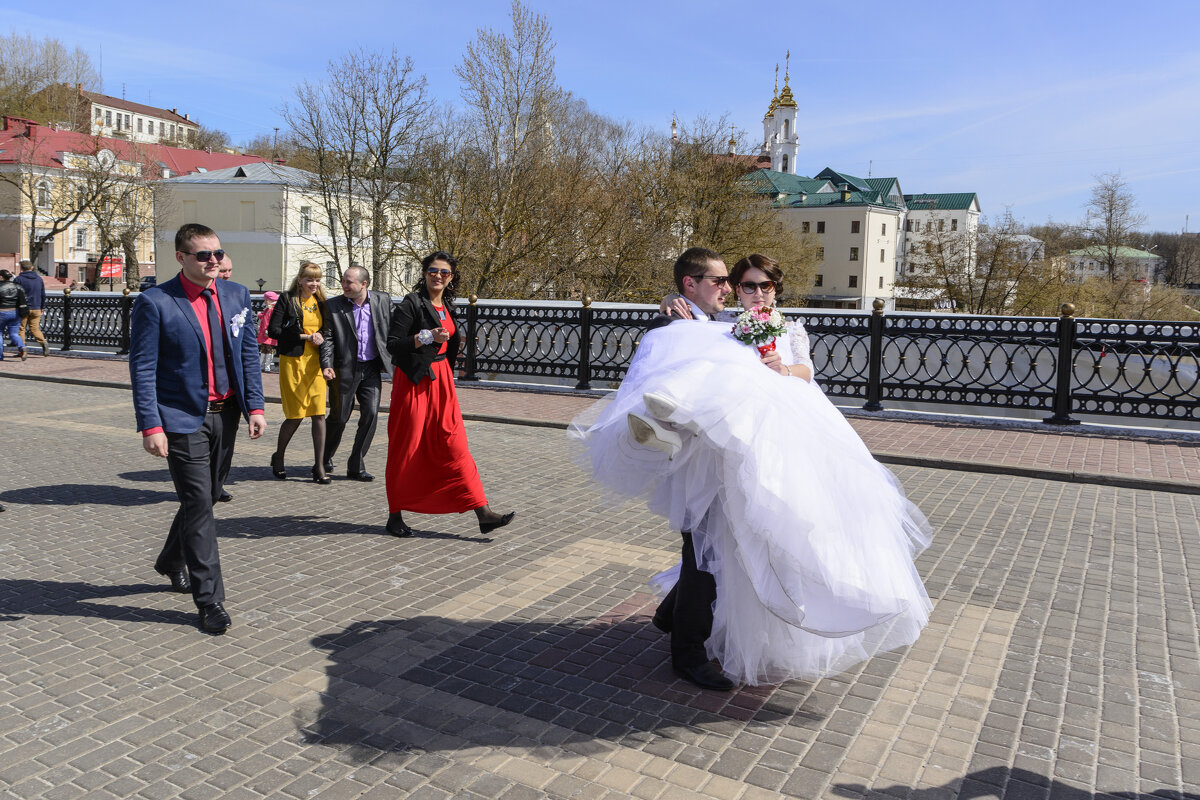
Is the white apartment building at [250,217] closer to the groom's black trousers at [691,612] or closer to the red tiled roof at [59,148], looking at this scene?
the red tiled roof at [59,148]

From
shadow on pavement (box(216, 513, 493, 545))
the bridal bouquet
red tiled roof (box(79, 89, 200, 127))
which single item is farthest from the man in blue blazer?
red tiled roof (box(79, 89, 200, 127))

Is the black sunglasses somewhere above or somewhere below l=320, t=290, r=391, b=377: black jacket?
above

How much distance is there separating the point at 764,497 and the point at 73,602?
12.9ft

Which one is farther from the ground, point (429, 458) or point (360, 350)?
point (360, 350)

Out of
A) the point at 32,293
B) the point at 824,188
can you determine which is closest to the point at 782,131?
the point at 824,188

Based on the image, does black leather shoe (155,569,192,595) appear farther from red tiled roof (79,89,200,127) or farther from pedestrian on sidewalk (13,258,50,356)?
red tiled roof (79,89,200,127)

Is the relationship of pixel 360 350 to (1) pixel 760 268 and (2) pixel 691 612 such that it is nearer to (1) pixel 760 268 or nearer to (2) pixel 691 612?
(1) pixel 760 268

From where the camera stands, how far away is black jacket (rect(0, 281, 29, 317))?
1894 cm

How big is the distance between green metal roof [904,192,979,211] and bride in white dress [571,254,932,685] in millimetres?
119736

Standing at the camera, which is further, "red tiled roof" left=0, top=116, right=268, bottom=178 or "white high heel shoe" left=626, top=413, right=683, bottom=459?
"red tiled roof" left=0, top=116, right=268, bottom=178

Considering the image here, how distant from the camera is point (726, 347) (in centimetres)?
371

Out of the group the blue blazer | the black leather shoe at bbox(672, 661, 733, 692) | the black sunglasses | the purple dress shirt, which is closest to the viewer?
the black leather shoe at bbox(672, 661, 733, 692)

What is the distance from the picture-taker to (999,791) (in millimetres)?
3244

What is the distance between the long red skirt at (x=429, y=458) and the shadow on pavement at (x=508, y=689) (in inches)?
63.5
